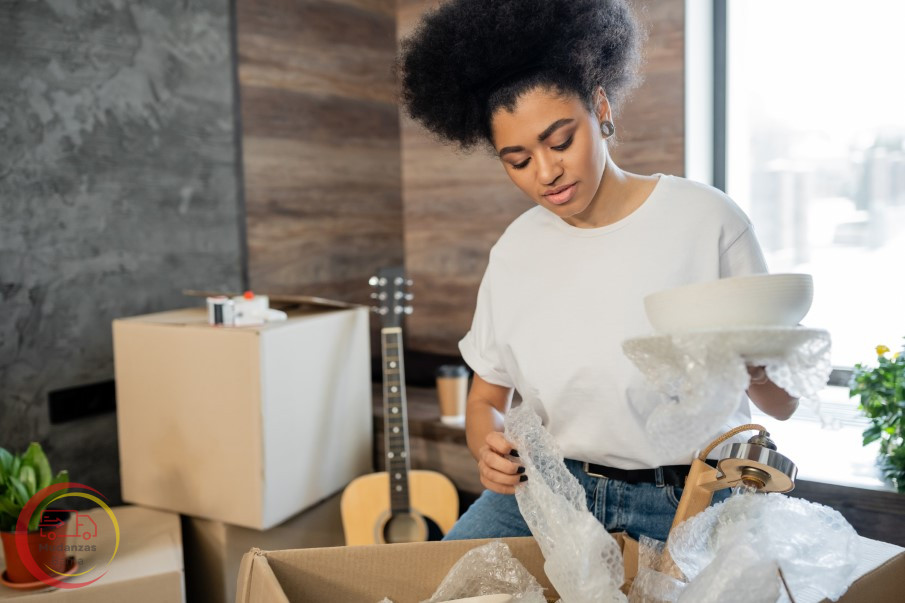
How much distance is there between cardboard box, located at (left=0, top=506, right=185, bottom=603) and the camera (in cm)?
151

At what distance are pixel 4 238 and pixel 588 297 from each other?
131 cm

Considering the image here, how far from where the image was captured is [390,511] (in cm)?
203

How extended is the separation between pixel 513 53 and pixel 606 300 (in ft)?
1.25

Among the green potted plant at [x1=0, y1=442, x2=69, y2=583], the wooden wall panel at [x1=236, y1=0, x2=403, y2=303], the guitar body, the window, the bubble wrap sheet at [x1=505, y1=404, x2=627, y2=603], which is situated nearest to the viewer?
the bubble wrap sheet at [x1=505, y1=404, x2=627, y2=603]

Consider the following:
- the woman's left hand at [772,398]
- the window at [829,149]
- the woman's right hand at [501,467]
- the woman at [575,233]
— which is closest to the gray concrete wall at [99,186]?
the woman at [575,233]

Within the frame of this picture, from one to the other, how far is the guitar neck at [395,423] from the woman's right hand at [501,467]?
0.93 m

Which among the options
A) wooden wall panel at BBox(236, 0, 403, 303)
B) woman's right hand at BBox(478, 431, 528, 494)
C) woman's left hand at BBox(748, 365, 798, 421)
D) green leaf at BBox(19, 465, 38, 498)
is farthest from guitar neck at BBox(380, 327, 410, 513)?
woman's left hand at BBox(748, 365, 798, 421)

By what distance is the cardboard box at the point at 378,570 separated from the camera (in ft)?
3.07

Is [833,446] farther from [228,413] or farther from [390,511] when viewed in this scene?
[228,413]

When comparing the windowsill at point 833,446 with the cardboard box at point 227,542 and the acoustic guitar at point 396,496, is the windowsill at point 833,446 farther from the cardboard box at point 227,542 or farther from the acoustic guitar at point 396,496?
the cardboard box at point 227,542

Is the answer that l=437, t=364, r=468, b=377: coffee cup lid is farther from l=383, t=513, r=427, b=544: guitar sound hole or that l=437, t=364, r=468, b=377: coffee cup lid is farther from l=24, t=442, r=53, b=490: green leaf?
l=24, t=442, r=53, b=490: green leaf

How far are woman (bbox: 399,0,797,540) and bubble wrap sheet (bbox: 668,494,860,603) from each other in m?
0.19

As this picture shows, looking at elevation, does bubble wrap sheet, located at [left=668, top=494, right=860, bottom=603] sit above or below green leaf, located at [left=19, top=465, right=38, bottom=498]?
above

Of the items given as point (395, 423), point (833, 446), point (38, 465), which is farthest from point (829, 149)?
point (38, 465)
